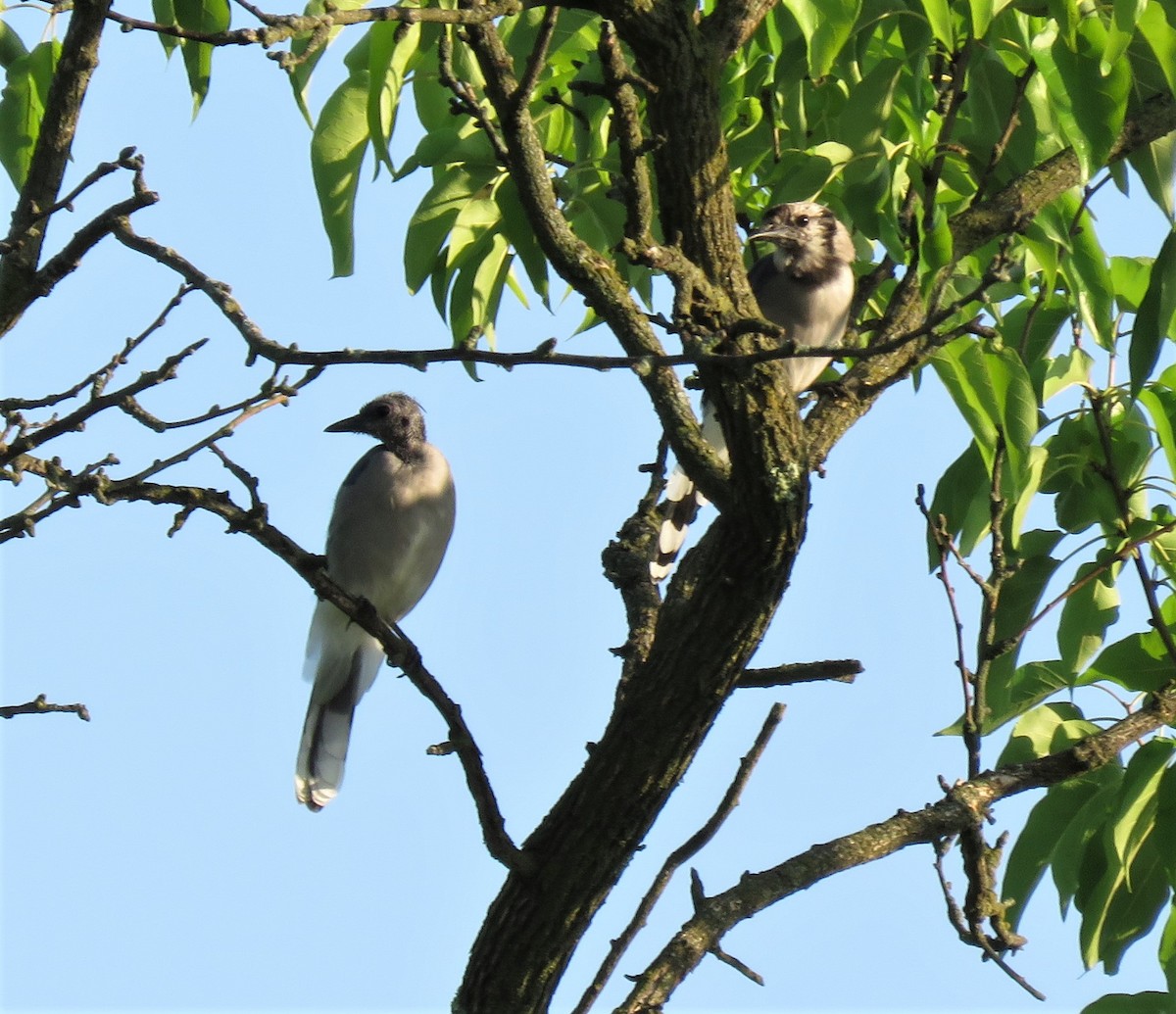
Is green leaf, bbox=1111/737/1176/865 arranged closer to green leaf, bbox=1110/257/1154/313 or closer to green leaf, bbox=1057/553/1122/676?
green leaf, bbox=1057/553/1122/676

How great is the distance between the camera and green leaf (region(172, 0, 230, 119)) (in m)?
3.22

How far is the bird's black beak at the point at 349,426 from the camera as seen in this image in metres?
6.80

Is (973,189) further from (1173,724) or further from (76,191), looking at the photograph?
(76,191)

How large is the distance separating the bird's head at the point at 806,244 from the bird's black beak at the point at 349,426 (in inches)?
78.9

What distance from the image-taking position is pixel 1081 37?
2.83 meters

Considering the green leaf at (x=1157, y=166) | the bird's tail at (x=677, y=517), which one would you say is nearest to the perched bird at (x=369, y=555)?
the bird's tail at (x=677, y=517)

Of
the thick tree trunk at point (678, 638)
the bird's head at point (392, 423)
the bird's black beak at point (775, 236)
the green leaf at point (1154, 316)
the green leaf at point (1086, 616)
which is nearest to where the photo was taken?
the thick tree trunk at point (678, 638)

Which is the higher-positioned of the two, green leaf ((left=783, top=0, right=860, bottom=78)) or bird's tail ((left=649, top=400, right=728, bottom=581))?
bird's tail ((left=649, top=400, right=728, bottom=581))

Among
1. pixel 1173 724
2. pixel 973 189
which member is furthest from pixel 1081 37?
pixel 1173 724

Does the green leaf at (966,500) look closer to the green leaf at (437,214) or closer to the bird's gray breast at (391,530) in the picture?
the green leaf at (437,214)

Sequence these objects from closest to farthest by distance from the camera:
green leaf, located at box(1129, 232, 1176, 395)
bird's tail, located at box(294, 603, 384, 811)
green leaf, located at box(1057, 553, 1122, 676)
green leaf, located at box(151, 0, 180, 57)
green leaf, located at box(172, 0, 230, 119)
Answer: green leaf, located at box(1129, 232, 1176, 395), green leaf, located at box(172, 0, 230, 119), green leaf, located at box(151, 0, 180, 57), green leaf, located at box(1057, 553, 1122, 676), bird's tail, located at box(294, 603, 384, 811)

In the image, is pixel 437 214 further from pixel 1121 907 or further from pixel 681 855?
pixel 1121 907

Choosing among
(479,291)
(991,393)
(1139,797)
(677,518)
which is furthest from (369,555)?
(1139,797)

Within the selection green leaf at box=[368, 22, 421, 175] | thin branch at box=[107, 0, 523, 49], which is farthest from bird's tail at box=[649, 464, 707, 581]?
thin branch at box=[107, 0, 523, 49]
